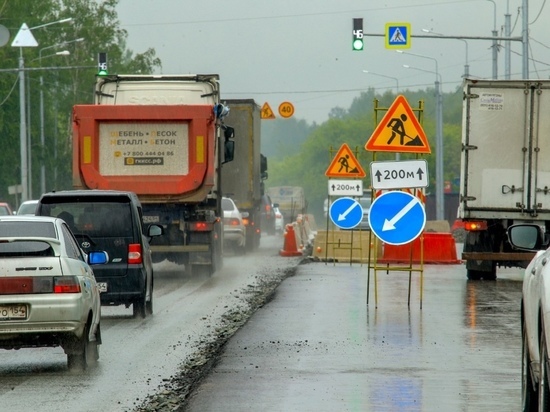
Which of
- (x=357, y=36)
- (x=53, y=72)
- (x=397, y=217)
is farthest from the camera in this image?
(x=53, y=72)

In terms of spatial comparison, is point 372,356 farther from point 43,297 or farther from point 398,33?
point 398,33

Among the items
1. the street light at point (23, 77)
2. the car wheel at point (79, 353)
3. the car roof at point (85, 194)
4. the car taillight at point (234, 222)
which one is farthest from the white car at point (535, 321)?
the street light at point (23, 77)

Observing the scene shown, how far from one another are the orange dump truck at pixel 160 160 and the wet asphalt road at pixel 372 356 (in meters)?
6.51

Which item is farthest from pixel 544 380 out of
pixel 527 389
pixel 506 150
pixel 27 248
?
pixel 506 150

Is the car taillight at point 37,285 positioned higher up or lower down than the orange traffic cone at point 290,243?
higher up

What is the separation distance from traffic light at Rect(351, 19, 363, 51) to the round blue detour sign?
1935cm

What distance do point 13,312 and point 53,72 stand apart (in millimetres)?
75156

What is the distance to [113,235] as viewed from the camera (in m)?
19.1

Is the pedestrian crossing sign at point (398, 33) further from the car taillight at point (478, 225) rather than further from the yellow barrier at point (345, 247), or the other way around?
the car taillight at point (478, 225)

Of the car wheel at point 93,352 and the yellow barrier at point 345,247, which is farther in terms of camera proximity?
the yellow barrier at point 345,247

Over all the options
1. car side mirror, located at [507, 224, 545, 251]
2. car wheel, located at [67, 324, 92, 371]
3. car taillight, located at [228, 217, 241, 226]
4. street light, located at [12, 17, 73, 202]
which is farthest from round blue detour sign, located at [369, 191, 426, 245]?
street light, located at [12, 17, 73, 202]

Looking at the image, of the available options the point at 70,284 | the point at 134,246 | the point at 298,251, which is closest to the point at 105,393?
the point at 70,284

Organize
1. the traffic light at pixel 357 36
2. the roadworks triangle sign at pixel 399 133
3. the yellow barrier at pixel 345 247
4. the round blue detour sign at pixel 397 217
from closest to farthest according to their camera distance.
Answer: the round blue detour sign at pixel 397 217, the roadworks triangle sign at pixel 399 133, the yellow barrier at pixel 345 247, the traffic light at pixel 357 36

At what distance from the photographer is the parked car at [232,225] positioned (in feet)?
129
